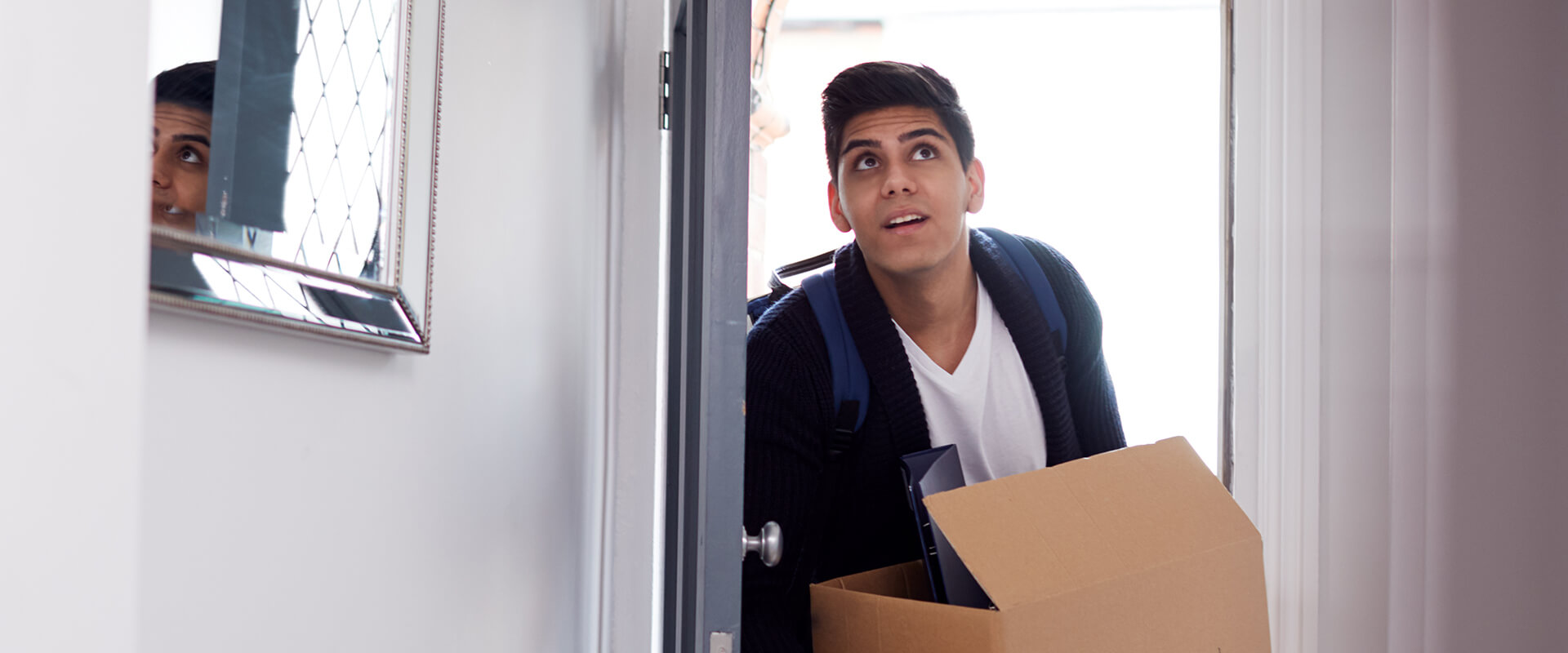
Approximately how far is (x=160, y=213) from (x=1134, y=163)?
2.53 metres

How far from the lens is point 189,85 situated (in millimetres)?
502

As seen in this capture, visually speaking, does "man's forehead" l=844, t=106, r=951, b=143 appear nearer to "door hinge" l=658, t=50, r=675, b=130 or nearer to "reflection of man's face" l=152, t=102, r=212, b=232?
"door hinge" l=658, t=50, r=675, b=130

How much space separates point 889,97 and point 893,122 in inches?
1.9

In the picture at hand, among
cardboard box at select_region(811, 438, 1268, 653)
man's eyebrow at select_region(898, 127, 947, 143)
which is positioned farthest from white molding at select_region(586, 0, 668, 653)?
man's eyebrow at select_region(898, 127, 947, 143)

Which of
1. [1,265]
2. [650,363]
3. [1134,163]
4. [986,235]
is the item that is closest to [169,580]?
[1,265]

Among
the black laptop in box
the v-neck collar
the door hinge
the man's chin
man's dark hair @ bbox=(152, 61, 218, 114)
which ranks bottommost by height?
the black laptop in box

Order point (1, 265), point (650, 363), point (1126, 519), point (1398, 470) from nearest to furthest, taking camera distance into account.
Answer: point (1, 265) → point (1126, 519) → point (650, 363) → point (1398, 470)

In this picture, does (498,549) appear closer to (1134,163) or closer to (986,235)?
(986,235)

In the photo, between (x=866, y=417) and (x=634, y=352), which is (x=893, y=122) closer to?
(x=866, y=417)

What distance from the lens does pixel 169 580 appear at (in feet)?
1.64

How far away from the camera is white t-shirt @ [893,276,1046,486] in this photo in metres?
1.85

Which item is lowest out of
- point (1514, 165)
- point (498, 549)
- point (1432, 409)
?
point (498, 549)

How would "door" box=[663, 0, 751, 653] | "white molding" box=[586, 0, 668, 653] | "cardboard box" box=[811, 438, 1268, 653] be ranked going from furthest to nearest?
"white molding" box=[586, 0, 668, 653] → "cardboard box" box=[811, 438, 1268, 653] → "door" box=[663, 0, 751, 653]

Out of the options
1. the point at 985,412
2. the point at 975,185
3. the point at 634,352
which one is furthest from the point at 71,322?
the point at 975,185
